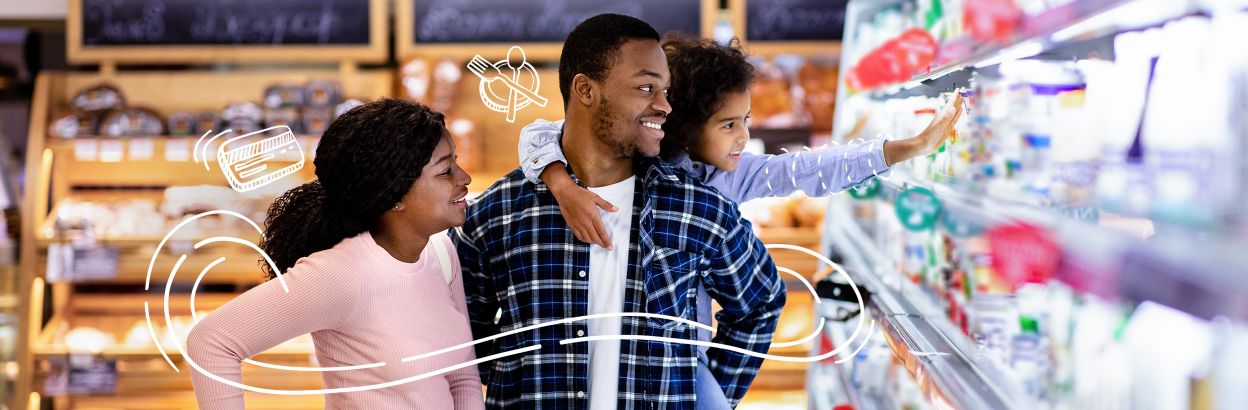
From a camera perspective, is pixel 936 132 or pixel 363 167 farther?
pixel 936 132

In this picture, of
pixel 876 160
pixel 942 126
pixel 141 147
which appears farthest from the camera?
pixel 141 147

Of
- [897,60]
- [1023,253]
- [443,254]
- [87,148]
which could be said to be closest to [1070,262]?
[1023,253]

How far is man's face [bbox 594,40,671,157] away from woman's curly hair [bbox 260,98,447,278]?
28 cm

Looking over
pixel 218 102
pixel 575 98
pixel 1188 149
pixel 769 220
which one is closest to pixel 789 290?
pixel 769 220

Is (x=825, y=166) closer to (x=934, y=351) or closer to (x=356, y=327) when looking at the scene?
(x=934, y=351)

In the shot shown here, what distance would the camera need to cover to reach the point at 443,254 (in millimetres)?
1884

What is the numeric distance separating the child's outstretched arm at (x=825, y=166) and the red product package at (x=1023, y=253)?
20cm

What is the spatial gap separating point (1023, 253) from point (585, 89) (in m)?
0.74

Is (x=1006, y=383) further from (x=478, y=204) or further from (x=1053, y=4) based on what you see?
(x=478, y=204)

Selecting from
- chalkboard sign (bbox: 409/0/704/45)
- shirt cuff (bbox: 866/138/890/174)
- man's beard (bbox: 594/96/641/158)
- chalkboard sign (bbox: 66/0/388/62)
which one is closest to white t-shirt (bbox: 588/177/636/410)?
man's beard (bbox: 594/96/641/158)

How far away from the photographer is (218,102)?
16.3ft

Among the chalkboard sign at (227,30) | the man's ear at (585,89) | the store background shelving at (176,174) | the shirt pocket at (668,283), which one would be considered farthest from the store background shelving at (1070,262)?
A: the chalkboard sign at (227,30)

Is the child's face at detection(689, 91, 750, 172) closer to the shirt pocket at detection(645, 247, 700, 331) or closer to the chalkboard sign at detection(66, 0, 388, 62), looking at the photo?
the shirt pocket at detection(645, 247, 700, 331)

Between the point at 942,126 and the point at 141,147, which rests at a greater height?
the point at 942,126
